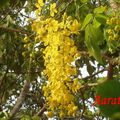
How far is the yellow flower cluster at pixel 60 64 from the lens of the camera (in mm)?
1005

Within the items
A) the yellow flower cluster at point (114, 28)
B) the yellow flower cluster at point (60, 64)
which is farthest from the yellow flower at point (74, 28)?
the yellow flower cluster at point (114, 28)

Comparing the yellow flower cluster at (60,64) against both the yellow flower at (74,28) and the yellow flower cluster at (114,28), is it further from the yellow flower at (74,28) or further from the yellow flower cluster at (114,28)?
the yellow flower cluster at (114,28)

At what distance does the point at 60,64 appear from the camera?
105cm

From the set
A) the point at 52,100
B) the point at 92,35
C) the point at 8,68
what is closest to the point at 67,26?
the point at 92,35

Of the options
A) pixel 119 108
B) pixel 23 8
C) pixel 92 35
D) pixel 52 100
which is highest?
pixel 23 8

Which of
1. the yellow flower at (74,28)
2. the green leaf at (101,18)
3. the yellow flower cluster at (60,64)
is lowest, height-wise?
the yellow flower cluster at (60,64)

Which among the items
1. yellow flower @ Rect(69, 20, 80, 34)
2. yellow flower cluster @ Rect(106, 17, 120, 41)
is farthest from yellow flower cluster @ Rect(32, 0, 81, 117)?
yellow flower cluster @ Rect(106, 17, 120, 41)

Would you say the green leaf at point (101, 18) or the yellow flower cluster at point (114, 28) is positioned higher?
the green leaf at point (101, 18)

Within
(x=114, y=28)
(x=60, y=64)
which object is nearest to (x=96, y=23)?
(x=114, y=28)

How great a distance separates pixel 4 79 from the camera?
8.93 feet

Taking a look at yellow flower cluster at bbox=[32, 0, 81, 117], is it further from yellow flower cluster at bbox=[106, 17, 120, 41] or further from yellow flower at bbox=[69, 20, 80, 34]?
yellow flower cluster at bbox=[106, 17, 120, 41]

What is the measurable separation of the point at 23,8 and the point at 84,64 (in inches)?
29.0

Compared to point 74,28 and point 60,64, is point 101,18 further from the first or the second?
point 60,64

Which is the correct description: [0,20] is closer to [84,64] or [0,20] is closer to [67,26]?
[84,64]
